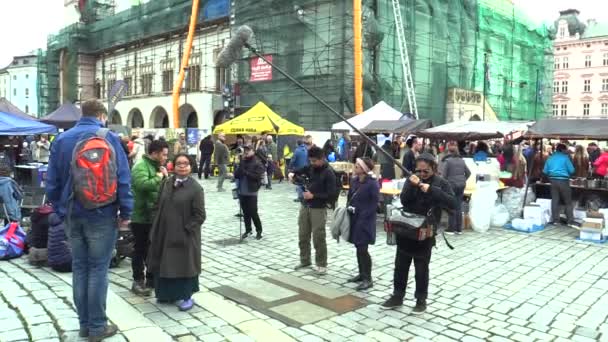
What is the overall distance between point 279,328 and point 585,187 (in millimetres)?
9463

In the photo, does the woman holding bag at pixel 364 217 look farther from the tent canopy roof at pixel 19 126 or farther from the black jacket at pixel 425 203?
the tent canopy roof at pixel 19 126

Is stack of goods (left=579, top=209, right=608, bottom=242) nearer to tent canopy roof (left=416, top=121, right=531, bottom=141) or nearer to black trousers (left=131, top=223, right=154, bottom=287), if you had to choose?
tent canopy roof (left=416, top=121, right=531, bottom=141)

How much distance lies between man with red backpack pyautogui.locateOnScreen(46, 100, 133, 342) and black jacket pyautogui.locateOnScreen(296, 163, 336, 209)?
121 inches

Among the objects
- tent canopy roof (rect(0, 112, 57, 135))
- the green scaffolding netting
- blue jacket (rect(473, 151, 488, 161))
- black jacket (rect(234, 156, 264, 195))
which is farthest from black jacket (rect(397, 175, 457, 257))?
the green scaffolding netting

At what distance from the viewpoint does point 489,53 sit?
37625 millimetres

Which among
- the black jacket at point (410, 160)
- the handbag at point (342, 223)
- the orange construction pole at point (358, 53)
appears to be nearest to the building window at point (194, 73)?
the orange construction pole at point (358, 53)

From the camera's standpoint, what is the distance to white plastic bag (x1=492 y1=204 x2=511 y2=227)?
36.3ft

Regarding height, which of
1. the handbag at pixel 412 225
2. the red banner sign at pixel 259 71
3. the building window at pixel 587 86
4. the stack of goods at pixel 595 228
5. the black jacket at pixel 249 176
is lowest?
the stack of goods at pixel 595 228

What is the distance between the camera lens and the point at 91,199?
12.7 ft

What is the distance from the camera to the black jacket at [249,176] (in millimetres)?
8922

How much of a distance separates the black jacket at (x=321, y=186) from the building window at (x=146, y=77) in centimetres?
3933

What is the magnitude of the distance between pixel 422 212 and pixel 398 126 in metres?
8.81

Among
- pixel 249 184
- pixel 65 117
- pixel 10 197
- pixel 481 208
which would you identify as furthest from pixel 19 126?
pixel 481 208

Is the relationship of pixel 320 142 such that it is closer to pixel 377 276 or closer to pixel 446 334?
pixel 377 276
